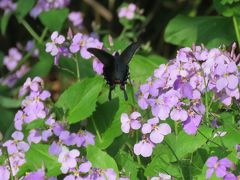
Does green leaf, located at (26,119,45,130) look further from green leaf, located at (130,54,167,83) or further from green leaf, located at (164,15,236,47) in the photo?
green leaf, located at (164,15,236,47)

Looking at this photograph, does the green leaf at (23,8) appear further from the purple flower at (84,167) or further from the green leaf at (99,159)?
the purple flower at (84,167)

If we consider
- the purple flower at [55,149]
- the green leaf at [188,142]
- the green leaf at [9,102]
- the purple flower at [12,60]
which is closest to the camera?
the green leaf at [188,142]

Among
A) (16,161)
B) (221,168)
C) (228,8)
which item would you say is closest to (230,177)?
(221,168)

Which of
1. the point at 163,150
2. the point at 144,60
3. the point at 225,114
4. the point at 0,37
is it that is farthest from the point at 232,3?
the point at 0,37

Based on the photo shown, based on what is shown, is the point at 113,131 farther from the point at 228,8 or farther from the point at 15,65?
the point at 15,65

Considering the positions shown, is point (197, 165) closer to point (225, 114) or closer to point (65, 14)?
point (225, 114)

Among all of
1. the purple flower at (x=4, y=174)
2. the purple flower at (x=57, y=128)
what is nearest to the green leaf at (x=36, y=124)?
the purple flower at (x=57, y=128)
